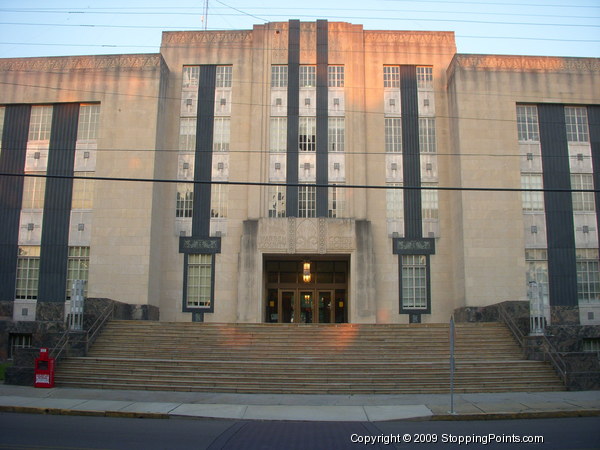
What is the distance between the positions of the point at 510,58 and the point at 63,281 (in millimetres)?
28841

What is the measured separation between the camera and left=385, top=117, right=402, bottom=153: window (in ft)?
116

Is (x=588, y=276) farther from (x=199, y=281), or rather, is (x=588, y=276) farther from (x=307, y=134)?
(x=199, y=281)

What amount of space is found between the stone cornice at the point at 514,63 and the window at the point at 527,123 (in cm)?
226

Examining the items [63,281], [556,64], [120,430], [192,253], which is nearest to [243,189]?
[192,253]

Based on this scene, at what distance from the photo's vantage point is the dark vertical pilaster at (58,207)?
108 feet

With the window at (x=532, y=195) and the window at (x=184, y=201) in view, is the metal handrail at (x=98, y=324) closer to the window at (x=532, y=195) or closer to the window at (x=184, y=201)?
the window at (x=184, y=201)

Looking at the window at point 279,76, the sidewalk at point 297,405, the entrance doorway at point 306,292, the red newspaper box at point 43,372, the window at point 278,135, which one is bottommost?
the sidewalk at point 297,405

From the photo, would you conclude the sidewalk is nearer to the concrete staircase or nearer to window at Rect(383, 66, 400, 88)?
the concrete staircase

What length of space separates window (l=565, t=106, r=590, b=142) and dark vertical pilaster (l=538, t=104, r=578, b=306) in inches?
15.0

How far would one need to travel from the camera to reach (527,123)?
3400cm

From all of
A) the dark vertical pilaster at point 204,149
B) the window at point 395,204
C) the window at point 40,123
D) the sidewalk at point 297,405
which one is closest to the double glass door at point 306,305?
the window at point 395,204

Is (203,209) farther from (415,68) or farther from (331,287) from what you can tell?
(415,68)

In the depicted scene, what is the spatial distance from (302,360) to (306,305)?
45.5 feet

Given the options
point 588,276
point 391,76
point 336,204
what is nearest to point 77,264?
point 336,204
